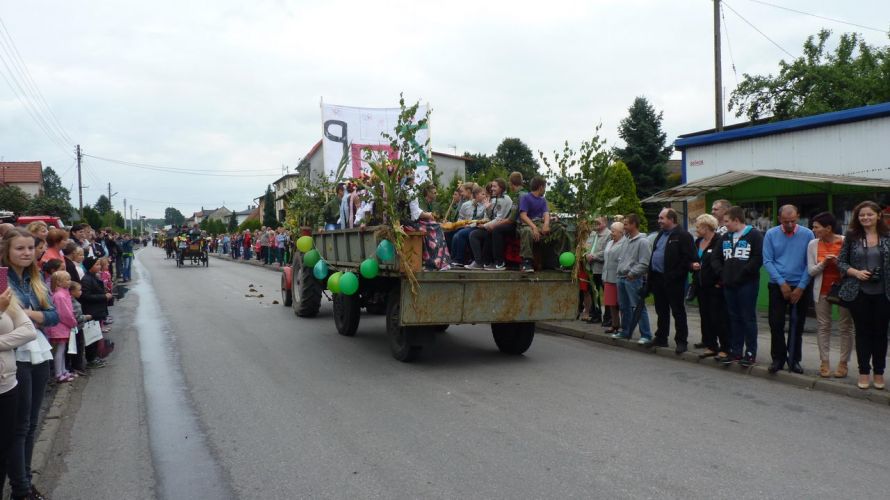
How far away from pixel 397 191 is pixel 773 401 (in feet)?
14.8

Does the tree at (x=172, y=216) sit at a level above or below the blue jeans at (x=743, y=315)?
above

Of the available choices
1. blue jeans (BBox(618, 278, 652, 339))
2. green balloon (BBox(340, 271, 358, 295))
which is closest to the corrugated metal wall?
blue jeans (BBox(618, 278, 652, 339))

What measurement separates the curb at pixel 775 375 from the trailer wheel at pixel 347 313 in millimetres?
3525

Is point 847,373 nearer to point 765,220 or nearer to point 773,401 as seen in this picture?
point 773,401

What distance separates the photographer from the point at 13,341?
3.56 metres

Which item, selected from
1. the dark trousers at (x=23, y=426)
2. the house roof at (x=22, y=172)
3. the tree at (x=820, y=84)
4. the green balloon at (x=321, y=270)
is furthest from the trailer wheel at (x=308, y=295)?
the house roof at (x=22, y=172)

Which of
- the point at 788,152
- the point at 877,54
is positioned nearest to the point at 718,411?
the point at 788,152

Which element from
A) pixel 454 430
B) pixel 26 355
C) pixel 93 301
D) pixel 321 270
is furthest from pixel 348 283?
pixel 26 355

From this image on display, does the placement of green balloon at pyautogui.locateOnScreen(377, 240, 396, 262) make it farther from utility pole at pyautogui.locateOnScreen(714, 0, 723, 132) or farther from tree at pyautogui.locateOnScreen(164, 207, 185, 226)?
tree at pyautogui.locateOnScreen(164, 207, 185, 226)

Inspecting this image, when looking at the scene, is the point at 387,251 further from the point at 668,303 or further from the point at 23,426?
the point at 23,426

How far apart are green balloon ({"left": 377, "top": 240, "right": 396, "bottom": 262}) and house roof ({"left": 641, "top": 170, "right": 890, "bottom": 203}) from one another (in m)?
7.06

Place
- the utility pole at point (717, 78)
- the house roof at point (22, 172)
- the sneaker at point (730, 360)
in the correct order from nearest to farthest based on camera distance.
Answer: the sneaker at point (730, 360), the utility pole at point (717, 78), the house roof at point (22, 172)

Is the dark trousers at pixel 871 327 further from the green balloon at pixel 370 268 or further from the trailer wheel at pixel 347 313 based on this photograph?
the trailer wheel at pixel 347 313

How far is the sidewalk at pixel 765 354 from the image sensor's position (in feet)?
22.1
